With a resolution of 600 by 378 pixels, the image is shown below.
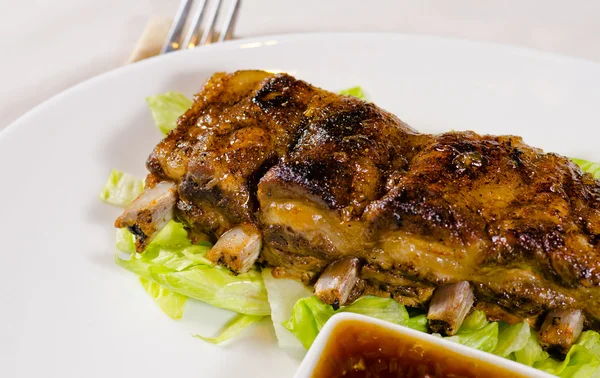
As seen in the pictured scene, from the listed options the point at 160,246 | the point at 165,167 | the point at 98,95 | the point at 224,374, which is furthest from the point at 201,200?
the point at 98,95

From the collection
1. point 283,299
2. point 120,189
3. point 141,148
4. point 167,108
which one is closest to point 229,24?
point 167,108

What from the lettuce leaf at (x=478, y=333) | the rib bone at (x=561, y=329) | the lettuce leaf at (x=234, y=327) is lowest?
the lettuce leaf at (x=234, y=327)

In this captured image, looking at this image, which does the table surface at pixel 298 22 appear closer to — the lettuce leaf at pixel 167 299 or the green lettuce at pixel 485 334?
the lettuce leaf at pixel 167 299

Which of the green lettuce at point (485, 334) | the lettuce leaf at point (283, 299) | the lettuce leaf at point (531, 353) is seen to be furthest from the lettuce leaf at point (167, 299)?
the lettuce leaf at point (531, 353)

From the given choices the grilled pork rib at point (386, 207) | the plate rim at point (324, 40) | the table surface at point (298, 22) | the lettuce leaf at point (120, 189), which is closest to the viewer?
the grilled pork rib at point (386, 207)

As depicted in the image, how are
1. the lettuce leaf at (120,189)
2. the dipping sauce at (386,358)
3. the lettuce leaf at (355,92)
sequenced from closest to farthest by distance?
1. the dipping sauce at (386,358)
2. the lettuce leaf at (120,189)
3. the lettuce leaf at (355,92)

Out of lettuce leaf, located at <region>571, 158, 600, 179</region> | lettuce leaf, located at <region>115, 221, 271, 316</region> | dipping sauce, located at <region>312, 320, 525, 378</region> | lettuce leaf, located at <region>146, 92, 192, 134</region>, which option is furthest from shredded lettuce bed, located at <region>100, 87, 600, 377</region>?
lettuce leaf, located at <region>571, 158, 600, 179</region>

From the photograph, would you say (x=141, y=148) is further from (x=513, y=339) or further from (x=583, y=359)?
(x=583, y=359)
